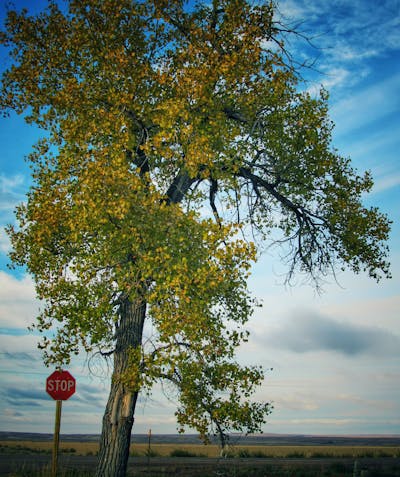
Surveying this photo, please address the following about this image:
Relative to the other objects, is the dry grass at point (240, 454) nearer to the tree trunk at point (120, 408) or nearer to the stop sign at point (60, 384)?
the tree trunk at point (120, 408)

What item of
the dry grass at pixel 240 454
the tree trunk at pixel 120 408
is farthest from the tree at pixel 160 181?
the dry grass at pixel 240 454

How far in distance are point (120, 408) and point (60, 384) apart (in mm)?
2131

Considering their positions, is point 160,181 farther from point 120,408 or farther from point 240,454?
point 240,454

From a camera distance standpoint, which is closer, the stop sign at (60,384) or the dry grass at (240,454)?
the stop sign at (60,384)

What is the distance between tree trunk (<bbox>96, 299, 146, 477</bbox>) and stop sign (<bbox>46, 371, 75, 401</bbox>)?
4.52 ft

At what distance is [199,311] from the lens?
11945 millimetres

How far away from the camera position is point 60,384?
15.0 m

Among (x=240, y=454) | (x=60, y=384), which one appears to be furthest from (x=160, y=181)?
(x=240, y=454)

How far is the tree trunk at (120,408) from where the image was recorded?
45.1ft

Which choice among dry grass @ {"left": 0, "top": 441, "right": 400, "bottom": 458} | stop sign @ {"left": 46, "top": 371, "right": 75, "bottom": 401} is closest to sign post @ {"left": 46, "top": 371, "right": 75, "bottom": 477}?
stop sign @ {"left": 46, "top": 371, "right": 75, "bottom": 401}

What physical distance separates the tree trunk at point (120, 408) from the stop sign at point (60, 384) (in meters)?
1.38

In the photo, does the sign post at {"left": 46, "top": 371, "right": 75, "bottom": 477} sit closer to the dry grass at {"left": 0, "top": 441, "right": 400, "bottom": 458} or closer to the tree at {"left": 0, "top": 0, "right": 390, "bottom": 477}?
the tree at {"left": 0, "top": 0, "right": 390, "bottom": 477}

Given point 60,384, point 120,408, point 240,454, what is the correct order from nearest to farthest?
point 120,408 < point 60,384 < point 240,454

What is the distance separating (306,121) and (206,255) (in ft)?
22.6
